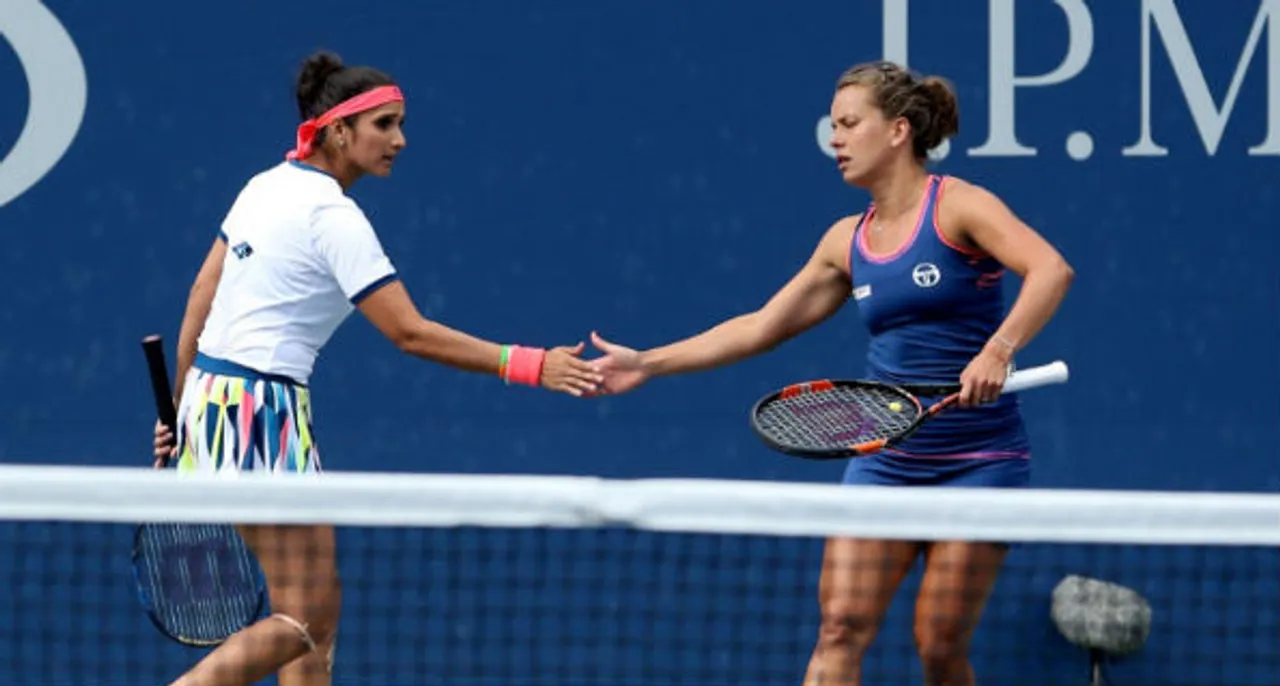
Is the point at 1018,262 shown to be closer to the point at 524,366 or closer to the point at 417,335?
the point at 524,366

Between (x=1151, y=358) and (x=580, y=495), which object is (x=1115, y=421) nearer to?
(x=1151, y=358)

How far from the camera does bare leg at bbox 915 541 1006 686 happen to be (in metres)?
4.61

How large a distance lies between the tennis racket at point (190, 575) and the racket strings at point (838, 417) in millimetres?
1047

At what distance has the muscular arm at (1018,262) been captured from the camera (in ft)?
15.0

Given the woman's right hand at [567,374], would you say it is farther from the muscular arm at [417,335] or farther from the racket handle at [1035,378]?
the racket handle at [1035,378]

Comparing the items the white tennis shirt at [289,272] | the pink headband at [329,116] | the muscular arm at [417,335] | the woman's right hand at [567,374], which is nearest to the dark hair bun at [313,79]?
the pink headband at [329,116]

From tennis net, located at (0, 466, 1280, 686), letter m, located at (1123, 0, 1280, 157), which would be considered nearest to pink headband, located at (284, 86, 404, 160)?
tennis net, located at (0, 466, 1280, 686)

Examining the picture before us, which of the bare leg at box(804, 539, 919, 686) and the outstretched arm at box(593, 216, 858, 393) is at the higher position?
the outstretched arm at box(593, 216, 858, 393)

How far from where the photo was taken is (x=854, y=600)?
183 inches

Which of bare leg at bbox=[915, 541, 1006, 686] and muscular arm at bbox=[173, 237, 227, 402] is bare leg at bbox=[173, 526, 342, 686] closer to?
muscular arm at bbox=[173, 237, 227, 402]

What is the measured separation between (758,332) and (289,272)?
3.26 feet

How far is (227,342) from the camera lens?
4.71 metres

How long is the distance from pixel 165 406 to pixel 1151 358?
2386 millimetres

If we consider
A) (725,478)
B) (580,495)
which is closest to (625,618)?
(725,478)
